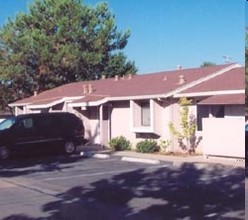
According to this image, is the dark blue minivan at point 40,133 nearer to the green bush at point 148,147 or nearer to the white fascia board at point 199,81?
the green bush at point 148,147

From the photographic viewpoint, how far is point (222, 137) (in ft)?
46.8

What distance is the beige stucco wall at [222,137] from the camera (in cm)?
1359

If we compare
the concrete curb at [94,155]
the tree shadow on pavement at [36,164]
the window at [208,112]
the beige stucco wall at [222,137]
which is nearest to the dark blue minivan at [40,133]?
the tree shadow on pavement at [36,164]

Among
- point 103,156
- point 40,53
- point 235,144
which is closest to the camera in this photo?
point 40,53

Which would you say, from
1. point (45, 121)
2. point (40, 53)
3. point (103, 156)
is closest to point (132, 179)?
point (40, 53)

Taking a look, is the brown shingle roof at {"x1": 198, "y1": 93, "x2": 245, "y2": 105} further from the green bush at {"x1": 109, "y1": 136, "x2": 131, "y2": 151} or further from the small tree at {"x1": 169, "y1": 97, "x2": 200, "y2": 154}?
the green bush at {"x1": 109, "y1": 136, "x2": 131, "y2": 151}

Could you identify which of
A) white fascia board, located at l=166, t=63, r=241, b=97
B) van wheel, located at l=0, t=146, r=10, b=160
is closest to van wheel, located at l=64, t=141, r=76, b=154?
van wheel, located at l=0, t=146, r=10, b=160

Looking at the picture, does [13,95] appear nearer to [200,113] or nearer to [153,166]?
[153,166]

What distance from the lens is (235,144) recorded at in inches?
539

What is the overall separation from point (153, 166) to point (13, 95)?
4.62m

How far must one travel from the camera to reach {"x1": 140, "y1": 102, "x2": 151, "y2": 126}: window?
19097mm

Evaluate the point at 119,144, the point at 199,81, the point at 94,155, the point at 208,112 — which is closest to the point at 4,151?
the point at 94,155

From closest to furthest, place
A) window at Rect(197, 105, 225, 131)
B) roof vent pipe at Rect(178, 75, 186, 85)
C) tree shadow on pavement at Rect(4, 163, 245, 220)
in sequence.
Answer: tree shadow on pavement at Rect(4, 163, 245, 220)
window at Rect(197, 105, 225, 131)
roof vent pipe at Rect(178, 75, 186, 85)

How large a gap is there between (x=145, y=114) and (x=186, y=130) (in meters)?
2.53
